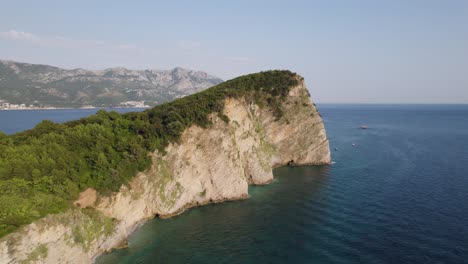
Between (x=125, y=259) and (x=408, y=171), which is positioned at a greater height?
(x=408, y=171)

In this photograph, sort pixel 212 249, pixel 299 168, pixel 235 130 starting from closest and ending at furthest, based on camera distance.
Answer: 1. pixel 212 249
2. pixel 235 130
3. pixel 299 168

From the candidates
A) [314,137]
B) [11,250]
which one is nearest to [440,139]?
[314,137]

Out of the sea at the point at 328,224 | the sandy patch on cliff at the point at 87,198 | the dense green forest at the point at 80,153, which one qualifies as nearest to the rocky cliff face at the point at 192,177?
the sandy patch on cliff at the point at 87,198

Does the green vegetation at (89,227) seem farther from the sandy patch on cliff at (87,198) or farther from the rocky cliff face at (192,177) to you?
the sandy patch on cliff at (87,198)

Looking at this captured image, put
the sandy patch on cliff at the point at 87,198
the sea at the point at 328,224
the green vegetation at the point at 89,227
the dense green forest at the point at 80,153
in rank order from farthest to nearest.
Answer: the sandy patch on cliff at the point at 87,198
the sea at the point at 328,224
the green vegetation at the point at 89,227
the dense green forest at the point at 80,153

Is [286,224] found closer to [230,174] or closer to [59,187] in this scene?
[230,174]

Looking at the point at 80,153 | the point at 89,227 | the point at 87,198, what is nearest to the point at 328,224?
the point at 89,227
